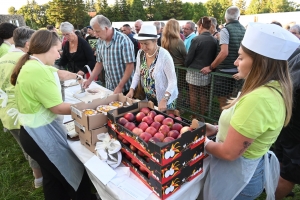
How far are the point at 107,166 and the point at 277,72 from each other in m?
1.30

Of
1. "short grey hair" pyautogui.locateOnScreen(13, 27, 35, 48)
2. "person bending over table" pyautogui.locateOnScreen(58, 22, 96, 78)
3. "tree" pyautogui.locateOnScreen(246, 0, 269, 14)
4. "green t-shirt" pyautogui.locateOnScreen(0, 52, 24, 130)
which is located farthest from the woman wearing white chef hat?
"tree" pyautogui.locateOnScreen(246, 0, 269, 14)

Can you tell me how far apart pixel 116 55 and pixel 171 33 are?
1.68 meters

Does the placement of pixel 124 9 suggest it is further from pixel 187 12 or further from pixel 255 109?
pixel 255 109

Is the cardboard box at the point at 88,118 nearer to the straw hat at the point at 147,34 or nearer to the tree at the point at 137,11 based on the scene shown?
the straw hat at the point at 147,34

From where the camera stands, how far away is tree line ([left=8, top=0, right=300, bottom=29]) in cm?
5912

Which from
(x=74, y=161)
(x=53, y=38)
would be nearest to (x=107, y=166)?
(x=74, y=161)

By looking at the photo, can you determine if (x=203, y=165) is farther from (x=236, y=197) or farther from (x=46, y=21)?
(x=46, y=21)

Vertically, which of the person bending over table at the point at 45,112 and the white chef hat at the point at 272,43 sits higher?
the white chef hat at the point at 272,43

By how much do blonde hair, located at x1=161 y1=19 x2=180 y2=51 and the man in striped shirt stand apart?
1.43 meters

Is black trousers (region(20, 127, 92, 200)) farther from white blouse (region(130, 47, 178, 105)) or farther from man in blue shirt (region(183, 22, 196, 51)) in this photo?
man in blue shirt (region(183, 22, 196, 51))

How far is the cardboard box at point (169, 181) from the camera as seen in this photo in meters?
1.30

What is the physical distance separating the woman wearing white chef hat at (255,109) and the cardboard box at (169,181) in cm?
17

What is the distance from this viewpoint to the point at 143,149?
1.34 meters

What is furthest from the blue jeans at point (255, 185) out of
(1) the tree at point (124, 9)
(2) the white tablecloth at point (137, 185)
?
(1) the tree at point (124, 9)
